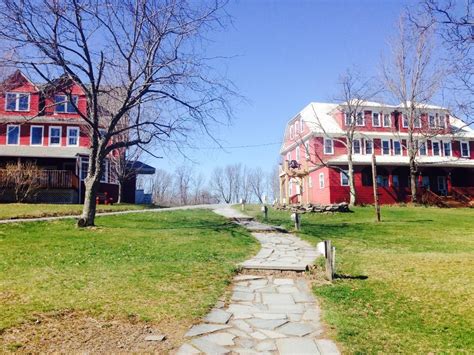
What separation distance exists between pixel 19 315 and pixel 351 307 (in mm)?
4371

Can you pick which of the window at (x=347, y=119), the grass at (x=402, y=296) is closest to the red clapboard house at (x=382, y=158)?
the window at (x=347, y=119)

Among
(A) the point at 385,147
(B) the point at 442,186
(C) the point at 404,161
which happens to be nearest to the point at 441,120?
(A) the point at 385,147

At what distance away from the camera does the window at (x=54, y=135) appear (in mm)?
27781

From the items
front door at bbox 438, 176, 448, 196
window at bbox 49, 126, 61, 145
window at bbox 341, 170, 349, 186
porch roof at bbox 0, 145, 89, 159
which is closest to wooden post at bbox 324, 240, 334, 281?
window at bbox 341, 170, 349, 186

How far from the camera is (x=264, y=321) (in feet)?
15.9

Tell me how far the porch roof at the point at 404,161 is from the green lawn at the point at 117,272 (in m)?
18.3

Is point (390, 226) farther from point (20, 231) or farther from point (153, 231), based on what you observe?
point (20, 231)

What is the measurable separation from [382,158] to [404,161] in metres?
1.66

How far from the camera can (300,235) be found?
12.5 metres

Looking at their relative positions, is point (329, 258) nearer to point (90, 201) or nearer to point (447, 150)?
point (90, 201)

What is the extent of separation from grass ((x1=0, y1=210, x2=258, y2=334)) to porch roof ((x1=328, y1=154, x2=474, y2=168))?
18.3 m

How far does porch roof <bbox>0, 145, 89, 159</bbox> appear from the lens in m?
25.1

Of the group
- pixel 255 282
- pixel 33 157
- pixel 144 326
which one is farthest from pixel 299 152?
pixel 144 326

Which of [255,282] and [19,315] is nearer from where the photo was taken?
[19,315]
